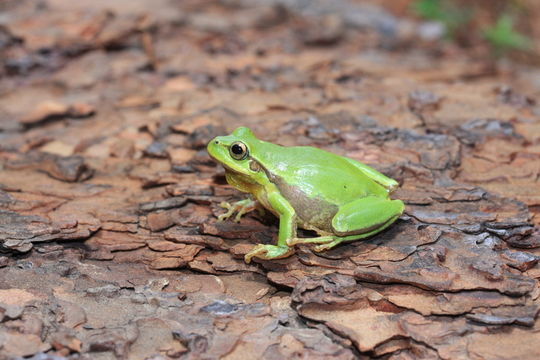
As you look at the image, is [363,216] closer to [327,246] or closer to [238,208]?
[327,246]

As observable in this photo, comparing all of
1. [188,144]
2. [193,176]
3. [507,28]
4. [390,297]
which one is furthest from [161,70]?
[507,28]

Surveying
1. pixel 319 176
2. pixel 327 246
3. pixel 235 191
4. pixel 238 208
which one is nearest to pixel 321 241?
pixel 327 246

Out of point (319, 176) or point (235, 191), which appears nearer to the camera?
point (319, 176)

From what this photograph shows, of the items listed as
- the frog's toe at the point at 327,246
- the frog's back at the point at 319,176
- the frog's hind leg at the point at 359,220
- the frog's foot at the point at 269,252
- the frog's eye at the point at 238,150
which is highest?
the frog's eye at the point at 238,150

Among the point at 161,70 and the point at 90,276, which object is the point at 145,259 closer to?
the point at 90,276

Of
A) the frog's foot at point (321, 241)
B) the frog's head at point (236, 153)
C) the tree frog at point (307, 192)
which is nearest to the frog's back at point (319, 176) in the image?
the tree frog at point (307, 192)

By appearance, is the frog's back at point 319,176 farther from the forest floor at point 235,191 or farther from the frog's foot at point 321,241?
the forest floor at point 235,191

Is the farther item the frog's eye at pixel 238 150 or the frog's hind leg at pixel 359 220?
the frog's eye at pixel 238 150
